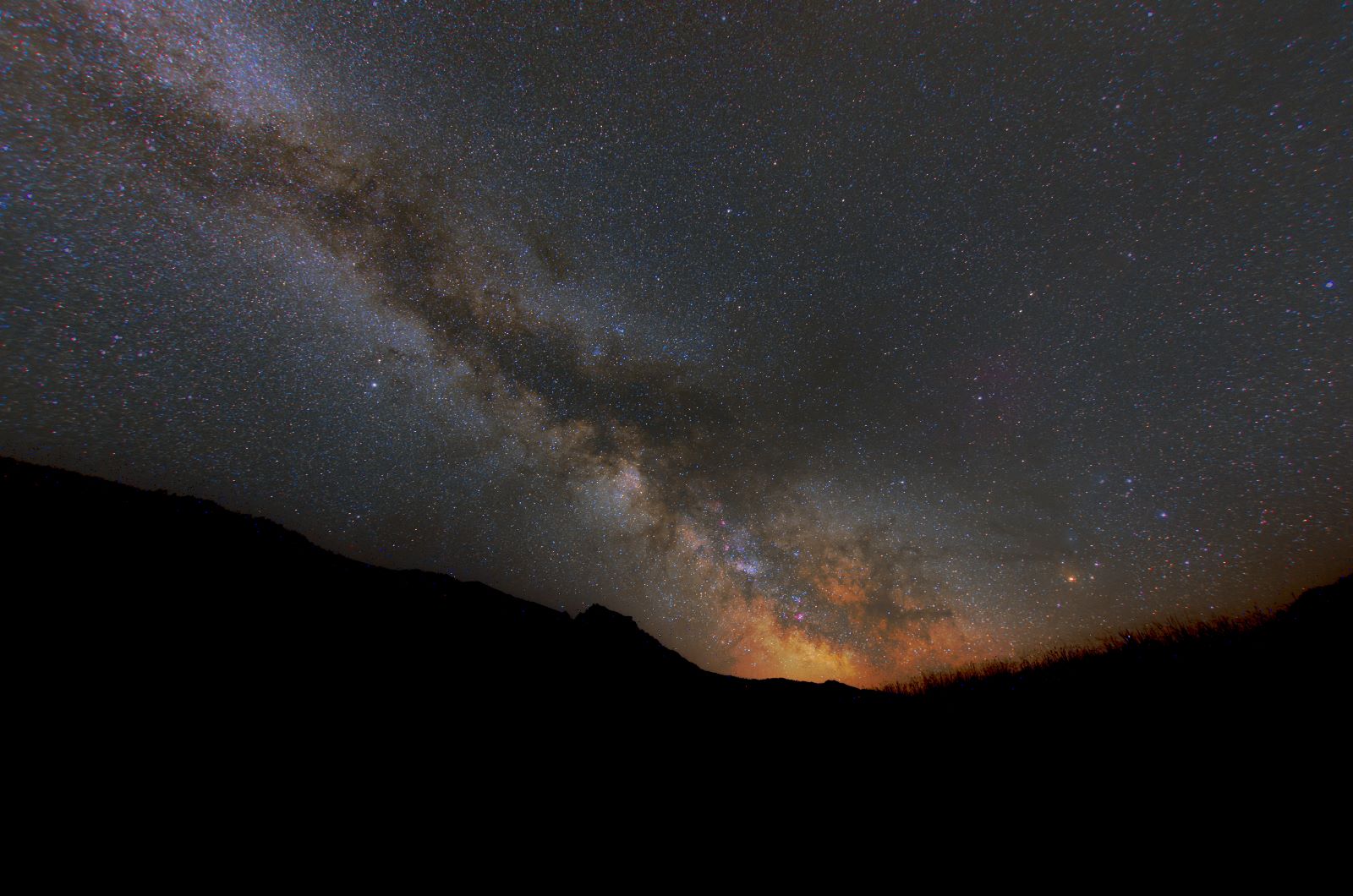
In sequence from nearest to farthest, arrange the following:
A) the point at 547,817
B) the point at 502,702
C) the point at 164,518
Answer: the point at 547,817
the point at 502,702
the point at 164,518

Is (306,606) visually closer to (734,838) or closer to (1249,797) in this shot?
(734,838)

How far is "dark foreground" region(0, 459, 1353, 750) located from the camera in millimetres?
3186

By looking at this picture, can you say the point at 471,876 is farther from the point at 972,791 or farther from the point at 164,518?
the point at 164,518

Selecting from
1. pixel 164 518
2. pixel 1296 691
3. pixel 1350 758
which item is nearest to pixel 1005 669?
pixel 1296 691

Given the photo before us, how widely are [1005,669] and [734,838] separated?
5273 mm

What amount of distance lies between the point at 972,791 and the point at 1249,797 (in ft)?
4.62

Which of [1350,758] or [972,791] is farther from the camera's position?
[972,791]

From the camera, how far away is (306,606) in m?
4.67

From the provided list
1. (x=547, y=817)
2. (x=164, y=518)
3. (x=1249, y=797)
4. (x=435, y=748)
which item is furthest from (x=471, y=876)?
(x=164, y=518)

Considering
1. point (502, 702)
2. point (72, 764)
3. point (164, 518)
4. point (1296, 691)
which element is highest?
point (1296, 691)

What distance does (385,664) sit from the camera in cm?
429

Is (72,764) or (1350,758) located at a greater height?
(1350,758)

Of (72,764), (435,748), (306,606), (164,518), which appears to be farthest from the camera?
(164,518)

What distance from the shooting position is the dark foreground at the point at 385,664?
3186mm
